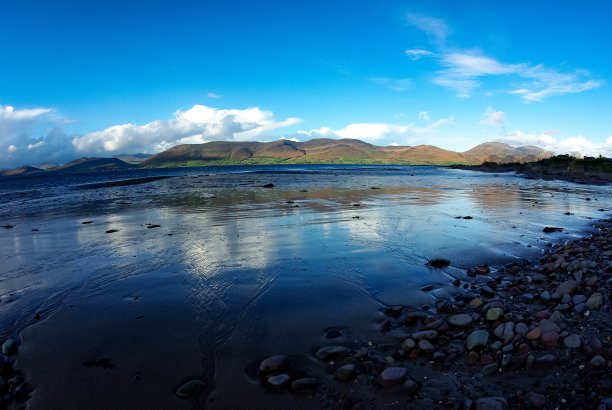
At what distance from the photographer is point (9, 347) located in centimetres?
588

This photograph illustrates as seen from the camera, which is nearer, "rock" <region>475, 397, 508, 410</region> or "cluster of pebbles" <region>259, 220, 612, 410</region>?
"rock" <region>475, 397, 508, 410</region>

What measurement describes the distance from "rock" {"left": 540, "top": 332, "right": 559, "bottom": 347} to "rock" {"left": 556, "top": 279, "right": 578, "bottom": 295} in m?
2.26

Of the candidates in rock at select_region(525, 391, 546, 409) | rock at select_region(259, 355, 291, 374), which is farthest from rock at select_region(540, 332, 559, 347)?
rock at select_region(259, 355, 291, 374)

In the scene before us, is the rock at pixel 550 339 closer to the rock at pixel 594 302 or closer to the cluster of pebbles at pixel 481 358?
the cluster of pebbles at pixel 481 358

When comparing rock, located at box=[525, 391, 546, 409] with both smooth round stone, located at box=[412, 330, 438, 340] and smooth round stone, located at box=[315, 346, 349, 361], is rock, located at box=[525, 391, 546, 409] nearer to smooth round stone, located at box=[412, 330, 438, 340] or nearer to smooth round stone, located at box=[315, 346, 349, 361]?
smooth round stone, located at box=[412, 330, 438, 340]

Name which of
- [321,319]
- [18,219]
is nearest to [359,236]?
[321,319]

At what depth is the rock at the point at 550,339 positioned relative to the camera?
5305 millimetres

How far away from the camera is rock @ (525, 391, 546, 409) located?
417 cm

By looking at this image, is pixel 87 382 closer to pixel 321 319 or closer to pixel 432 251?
pixel 321 319

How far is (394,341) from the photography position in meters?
5.89

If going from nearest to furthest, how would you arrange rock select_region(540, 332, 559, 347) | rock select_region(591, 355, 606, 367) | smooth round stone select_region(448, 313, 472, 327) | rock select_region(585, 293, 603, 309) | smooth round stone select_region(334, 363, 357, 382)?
rock select_region(591, 355, 606, 367) → smooth round stone select_region(334, 363, 357, 382) → rock select_region(540, 332, 559, 347) → smooth round stone select_region(448, 313, 472, 327) → rock select_region(585, 293, 603, 309)

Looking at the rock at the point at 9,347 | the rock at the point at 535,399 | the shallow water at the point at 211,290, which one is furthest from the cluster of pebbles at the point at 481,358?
the rock at the point at 9,347

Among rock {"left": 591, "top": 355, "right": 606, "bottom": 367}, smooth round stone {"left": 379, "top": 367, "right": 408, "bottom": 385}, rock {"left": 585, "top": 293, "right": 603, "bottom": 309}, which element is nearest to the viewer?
rock {"left": 591, "top": 355, "right": 606, "bottom": 367}

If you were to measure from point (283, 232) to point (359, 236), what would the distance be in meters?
3.16
